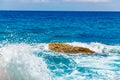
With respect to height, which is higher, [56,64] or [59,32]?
[56,64]

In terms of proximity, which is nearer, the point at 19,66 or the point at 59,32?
the point at 19,66

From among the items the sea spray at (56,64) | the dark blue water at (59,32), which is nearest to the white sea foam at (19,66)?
the sea spray at (56,64)

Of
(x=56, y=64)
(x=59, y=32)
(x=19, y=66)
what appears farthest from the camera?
(x=59, y=32)

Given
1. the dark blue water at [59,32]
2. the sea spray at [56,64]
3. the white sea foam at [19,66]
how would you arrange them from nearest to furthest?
1. the white sea foam at [19,66]
2. the sea spray at [56,64]
3. the dark blue water at [59,32]

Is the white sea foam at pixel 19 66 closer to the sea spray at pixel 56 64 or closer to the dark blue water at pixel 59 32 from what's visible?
the sea spray at pixel 56 64

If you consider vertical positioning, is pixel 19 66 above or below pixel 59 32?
above

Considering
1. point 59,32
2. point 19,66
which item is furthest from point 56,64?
point 59,32

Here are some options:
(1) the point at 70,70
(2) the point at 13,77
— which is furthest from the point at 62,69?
(2) the point at 13,77

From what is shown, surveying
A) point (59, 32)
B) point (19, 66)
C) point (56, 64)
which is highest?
point (19, 66)

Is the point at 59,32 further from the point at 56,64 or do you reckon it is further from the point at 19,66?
the point at 19,66

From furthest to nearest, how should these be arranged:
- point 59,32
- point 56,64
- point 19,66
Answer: point 59,32
point 56,64
point 19,66

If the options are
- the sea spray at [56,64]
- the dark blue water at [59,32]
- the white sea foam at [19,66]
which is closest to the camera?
the white sea foam at [19,66]

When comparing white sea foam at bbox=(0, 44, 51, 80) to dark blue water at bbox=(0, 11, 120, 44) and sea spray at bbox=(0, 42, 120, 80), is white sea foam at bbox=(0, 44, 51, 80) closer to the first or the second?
sea spray at bbox=(0, 42, 120, 80)

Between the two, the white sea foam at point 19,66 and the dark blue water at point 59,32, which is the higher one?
the white sea foam at point 19,66
